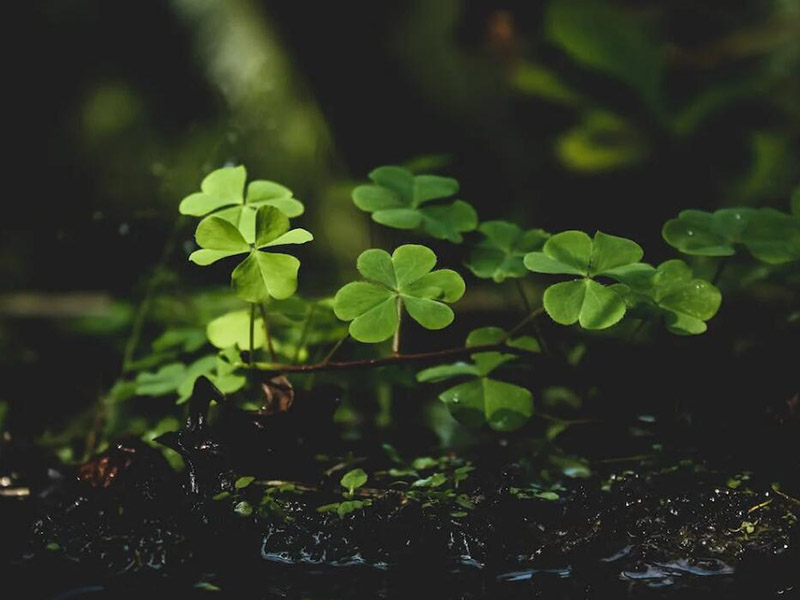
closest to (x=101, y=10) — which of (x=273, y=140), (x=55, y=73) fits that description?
(x=55, y=73)

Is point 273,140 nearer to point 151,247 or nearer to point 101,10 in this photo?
point 151,247

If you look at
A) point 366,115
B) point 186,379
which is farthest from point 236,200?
point 366,115

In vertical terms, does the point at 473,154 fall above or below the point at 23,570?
above

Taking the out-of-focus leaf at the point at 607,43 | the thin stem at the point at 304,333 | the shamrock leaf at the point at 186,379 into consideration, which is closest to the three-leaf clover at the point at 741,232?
the thin stem at the point at 304,333

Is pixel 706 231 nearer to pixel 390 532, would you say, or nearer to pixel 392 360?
pixel 392 360

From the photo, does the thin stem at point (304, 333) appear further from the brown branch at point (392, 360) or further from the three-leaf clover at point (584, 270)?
the three-leaf clover at point (584, 270)

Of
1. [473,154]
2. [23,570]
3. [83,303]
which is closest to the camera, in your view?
[23,570]
